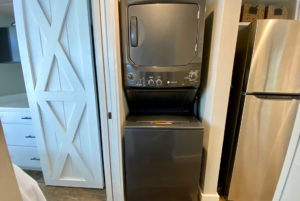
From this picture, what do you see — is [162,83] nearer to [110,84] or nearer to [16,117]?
[110,84]

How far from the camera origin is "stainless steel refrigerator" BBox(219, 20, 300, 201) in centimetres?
99

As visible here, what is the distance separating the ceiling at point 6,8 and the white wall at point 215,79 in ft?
7.55

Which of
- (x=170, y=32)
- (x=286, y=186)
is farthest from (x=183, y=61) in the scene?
(x=286, y=186)

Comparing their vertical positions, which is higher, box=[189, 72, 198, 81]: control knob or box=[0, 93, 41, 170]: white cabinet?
box=[189, 72, 198, 81]: control knob

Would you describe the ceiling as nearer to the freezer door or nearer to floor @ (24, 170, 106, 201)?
→ floor @ (24, 170, 106, 201)

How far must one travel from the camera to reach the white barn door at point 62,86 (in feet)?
3.73

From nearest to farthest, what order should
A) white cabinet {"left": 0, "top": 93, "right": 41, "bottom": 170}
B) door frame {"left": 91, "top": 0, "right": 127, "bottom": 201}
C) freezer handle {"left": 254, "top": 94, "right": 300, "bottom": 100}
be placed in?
door frame {"left": 91, "top": 0, "right": 127, "bottom": 201} → freezer handle {"left": 254, "top": 94, "right": 300, "bottom": 100} → white cabinet {"left": 0, "top": 93, "right": 41, "bottom": 170}

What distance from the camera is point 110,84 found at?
1028 millimetres

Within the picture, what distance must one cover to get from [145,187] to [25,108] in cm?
160

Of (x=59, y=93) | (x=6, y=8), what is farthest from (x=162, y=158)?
(x=6, y=8)

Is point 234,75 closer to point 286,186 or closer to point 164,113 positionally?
point 164,113

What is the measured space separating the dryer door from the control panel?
0.27 feet

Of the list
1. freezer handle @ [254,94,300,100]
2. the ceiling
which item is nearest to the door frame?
freezer handle @ [254,94,300,100]

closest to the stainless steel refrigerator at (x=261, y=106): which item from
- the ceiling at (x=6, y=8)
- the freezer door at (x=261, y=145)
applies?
the freezer door at (x=261, y=145)
